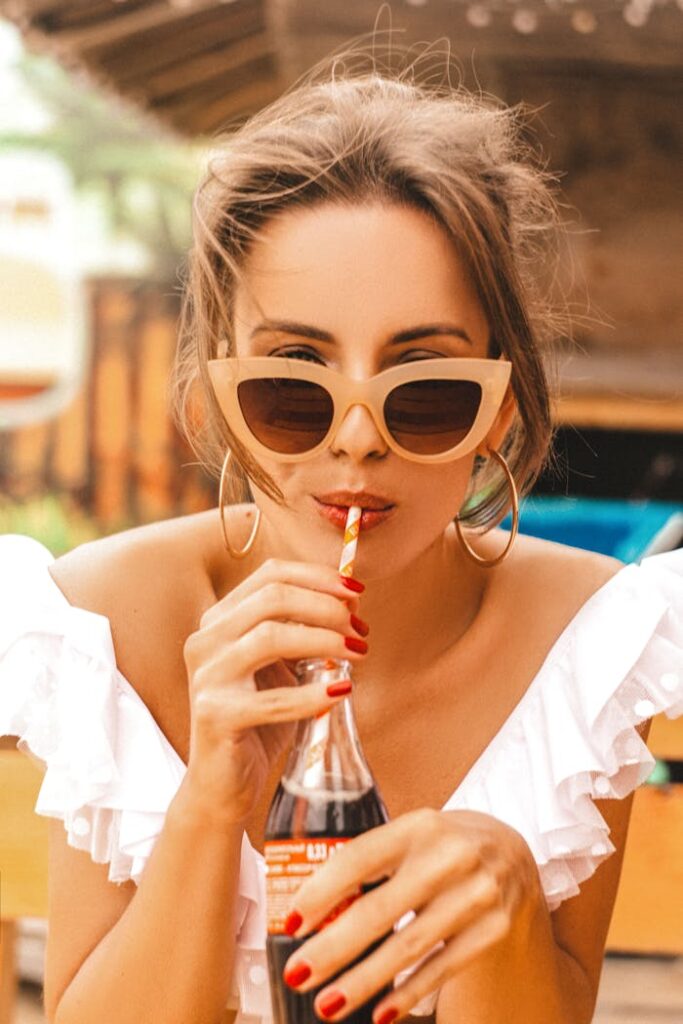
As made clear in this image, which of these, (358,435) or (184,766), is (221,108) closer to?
(184,766)

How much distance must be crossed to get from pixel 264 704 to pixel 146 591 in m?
0.64

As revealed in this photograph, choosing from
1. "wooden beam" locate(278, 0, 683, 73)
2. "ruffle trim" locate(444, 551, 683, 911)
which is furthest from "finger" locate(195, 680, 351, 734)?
"wooden beam" locate(278, 0, 683, 73)

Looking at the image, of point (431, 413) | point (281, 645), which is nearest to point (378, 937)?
point (281, 645)

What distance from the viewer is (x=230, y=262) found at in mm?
1719

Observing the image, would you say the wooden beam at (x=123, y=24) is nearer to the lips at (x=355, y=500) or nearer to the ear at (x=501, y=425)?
the ear at (x=501, y=425)

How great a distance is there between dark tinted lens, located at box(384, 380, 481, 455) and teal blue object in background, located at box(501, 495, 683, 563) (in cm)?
403

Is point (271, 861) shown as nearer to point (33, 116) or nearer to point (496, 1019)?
point (496, 1019)

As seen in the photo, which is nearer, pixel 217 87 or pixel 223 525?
pixel 223 525

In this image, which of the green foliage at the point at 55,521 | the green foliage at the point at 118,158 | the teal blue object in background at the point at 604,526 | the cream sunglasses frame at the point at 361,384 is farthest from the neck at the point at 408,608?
the green foliage at the point at 118,158

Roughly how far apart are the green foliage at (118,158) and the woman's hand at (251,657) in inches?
224

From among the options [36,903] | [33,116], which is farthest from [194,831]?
[33,116]

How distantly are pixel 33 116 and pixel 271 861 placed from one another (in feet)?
21.4

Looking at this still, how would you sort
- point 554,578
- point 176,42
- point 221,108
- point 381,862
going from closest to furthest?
1. point 381,862
2. point 554,578
3. point 176,42
4. point 221,108

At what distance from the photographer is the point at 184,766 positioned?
185 centimetres
